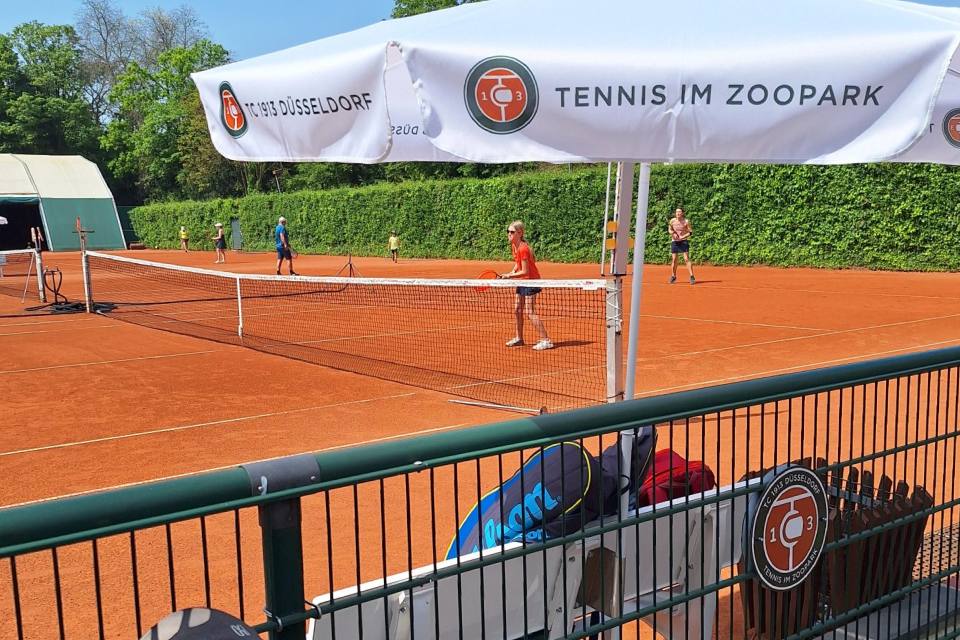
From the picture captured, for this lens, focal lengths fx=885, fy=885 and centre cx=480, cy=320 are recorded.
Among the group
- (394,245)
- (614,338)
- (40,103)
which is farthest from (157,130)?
(614,338)

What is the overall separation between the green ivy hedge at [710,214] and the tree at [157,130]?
87.7ft

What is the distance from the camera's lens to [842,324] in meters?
13.0

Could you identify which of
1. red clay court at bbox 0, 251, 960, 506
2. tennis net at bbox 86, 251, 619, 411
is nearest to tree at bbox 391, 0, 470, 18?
tennis net at bbox 86, 251, 619, 411

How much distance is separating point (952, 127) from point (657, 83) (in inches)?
50.7

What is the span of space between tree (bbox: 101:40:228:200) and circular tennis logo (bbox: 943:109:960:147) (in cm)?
6672

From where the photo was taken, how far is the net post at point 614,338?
20.5 ft

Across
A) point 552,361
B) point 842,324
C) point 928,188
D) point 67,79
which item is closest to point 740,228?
point 928,188

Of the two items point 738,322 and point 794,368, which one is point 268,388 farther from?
point 738,322

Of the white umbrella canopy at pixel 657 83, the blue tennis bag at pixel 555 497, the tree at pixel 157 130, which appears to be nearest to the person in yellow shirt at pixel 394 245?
the tree at pixel 157 130

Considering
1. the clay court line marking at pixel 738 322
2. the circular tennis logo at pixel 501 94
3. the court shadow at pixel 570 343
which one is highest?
the circular tennis logo at pixel 501 94

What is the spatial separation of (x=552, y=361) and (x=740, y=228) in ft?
53.4

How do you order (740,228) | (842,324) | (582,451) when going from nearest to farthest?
(582,451)
(842,324)
(740,228)

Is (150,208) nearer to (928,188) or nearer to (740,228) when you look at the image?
(740,228)

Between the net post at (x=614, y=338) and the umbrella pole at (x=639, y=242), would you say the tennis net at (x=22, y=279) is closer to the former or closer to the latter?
the net post at (x=614, y=338)
